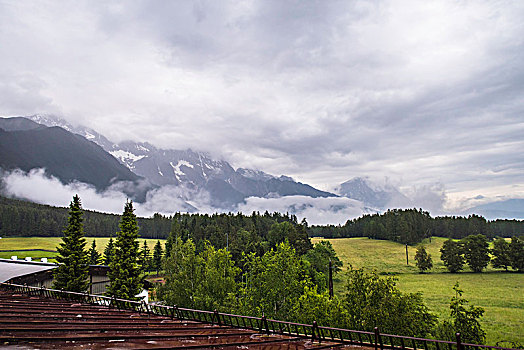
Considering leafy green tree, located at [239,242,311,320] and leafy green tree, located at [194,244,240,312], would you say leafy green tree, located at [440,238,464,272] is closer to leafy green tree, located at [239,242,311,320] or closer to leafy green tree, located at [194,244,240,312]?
leafy green tree, located at [239,242,311,320]

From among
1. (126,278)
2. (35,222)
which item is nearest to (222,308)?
(126,278)

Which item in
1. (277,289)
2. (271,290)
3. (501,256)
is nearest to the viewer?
(277,289)

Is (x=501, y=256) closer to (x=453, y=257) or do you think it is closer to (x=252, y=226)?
(x=453, y=257)

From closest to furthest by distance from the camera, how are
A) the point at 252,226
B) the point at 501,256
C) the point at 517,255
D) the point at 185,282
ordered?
the point at 185,282, the point at 517,255, the point at 501,256, the point at 252,226

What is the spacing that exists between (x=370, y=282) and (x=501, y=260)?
8317cm

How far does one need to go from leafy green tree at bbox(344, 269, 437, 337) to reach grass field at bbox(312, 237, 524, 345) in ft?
14.8

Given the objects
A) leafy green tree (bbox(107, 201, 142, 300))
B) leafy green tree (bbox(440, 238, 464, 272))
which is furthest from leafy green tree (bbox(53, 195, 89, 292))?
leafy green tree (bbox(440, 238, 464, 272))

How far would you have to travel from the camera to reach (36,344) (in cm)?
912

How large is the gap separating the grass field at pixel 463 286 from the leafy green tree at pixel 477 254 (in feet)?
7.45

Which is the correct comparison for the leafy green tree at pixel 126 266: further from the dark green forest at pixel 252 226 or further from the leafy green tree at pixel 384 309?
the dark green forest at pixel 252 226

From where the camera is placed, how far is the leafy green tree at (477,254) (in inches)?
3501

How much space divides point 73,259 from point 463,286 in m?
77.6

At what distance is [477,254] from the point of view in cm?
8906

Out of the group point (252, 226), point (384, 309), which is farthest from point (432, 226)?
point (384, 309)
